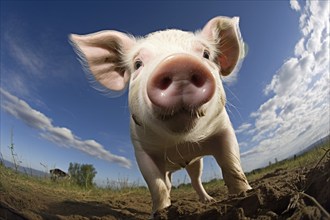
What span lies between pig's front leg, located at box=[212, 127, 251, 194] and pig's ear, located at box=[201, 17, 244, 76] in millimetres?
541

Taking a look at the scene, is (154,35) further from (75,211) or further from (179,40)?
(75,211)

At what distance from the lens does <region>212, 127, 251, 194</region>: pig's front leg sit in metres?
2.35

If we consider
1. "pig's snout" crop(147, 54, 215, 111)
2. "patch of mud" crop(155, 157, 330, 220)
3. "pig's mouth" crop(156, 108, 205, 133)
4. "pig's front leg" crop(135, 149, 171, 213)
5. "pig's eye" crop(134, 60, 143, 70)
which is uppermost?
"pig's eye" crop(134, 60, 143, 70)

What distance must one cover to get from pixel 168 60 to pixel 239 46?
1.16 meters

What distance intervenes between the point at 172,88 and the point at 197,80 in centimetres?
13

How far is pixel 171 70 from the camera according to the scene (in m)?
1.65

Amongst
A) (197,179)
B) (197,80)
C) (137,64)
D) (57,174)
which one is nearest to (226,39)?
(137,64)

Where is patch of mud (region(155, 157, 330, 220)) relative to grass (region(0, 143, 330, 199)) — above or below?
below

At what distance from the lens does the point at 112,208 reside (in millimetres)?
2924

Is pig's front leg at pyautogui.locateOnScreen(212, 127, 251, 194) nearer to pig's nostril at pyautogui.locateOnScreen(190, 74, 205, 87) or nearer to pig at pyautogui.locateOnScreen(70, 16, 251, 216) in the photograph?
pig at pyautogui.locateOnScreen(70, 16, 251, 216)

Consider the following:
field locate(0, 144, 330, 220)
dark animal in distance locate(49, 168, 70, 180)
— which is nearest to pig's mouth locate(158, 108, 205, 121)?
field locate(0, 144, 330, 220)

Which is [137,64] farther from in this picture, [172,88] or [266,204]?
[266,204]

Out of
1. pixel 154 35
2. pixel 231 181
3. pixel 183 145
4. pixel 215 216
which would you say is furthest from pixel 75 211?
pixel 215 216

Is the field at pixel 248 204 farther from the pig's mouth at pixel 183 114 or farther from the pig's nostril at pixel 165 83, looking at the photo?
the pig's nostril at pixel 165 83
